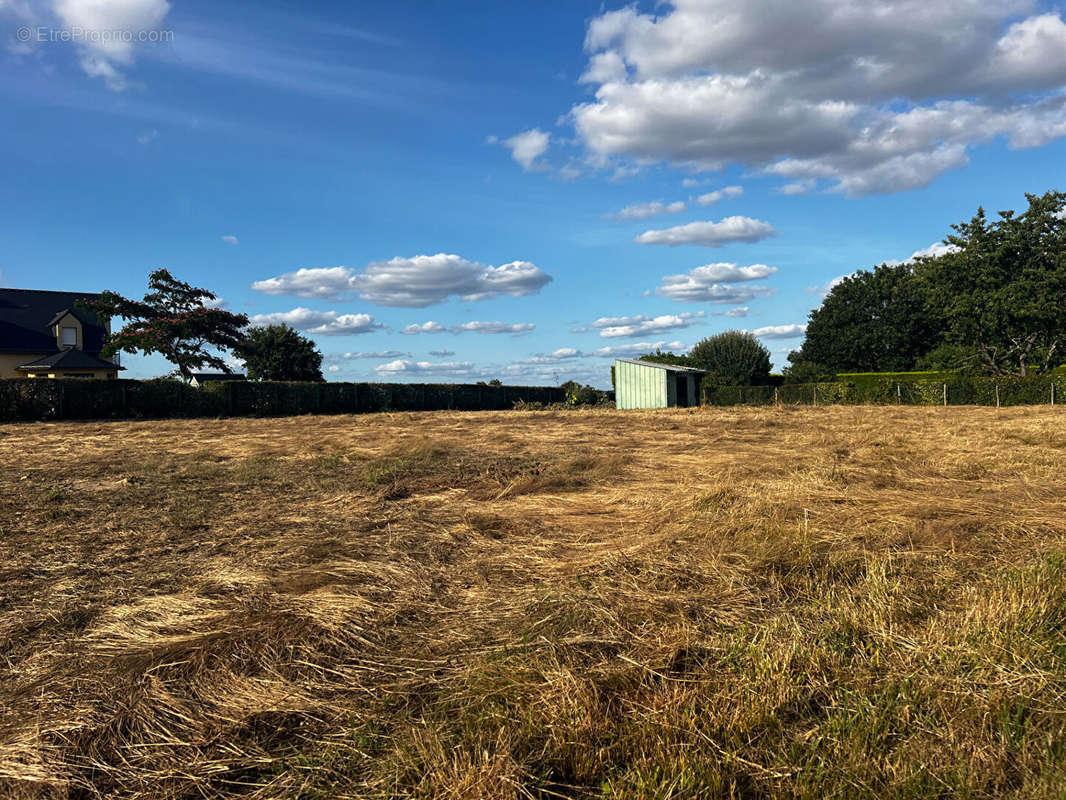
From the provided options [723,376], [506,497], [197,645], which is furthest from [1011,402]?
[197,645]

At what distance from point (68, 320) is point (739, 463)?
3915cm

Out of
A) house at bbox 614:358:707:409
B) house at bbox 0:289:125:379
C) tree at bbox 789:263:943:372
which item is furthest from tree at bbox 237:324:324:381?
tree at bbox 789:263:943:372

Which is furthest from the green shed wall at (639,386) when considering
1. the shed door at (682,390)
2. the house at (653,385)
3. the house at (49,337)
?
the house at (49,337)

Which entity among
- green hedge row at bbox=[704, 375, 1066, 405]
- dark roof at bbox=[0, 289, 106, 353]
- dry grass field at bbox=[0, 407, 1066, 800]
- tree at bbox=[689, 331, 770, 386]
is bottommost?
dry grass field at bbox=[0, 407, 1066, 800]

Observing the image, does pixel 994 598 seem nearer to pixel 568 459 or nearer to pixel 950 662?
pixel 950 662

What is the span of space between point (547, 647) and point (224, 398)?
87.5 ft

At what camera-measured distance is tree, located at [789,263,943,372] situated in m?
48.3

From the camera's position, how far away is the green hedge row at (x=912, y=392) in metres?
24.9

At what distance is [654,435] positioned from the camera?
14180 mm

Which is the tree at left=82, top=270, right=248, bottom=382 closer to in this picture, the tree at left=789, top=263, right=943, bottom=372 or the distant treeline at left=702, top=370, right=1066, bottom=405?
the distant treeline at left=702, top=370, right=1066, bottom=405

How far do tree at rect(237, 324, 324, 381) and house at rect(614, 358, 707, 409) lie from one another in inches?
956

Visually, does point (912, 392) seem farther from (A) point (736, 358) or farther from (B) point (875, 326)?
(B) point (875, 326)

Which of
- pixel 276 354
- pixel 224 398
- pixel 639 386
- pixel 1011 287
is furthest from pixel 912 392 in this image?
pixel 276 354

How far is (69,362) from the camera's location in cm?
3094
